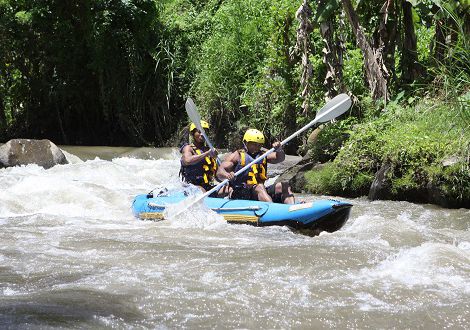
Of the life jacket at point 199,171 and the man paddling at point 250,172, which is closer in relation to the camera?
the man paddling at point 250,172

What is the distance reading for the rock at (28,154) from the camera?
11.6m

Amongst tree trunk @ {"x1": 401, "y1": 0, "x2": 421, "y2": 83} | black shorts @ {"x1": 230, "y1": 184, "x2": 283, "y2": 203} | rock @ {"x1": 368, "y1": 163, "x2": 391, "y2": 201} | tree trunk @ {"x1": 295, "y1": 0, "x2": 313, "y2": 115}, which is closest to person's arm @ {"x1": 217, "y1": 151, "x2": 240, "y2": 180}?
black shorts @ {"x1": 230, "y1": 184, "x2": 283, "y2": 203}

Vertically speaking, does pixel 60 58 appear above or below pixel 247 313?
above

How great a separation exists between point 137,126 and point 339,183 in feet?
25.9

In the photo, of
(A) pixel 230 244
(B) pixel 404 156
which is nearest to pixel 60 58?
(B) pixel 404 156

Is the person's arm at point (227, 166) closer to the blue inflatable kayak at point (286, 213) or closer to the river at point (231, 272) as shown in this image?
the blue inflatable kayak at point (286, 213)

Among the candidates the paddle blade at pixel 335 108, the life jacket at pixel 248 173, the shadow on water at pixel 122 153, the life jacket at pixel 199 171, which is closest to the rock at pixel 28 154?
the shadow on water at pixel 122 153

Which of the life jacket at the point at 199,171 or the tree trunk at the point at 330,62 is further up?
the tree trunk at the point at 330,62

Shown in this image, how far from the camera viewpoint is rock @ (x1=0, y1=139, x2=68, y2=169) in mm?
11641

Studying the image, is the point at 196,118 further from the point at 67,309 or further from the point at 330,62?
the point at 67,309

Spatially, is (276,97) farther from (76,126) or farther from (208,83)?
(76,126)

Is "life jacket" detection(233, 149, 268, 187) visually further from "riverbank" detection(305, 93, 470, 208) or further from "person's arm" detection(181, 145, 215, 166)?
"riverbank" detection(305, 93, 470, 208)

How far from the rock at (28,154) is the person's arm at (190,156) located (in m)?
4.89

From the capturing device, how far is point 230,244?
19.4 feet
